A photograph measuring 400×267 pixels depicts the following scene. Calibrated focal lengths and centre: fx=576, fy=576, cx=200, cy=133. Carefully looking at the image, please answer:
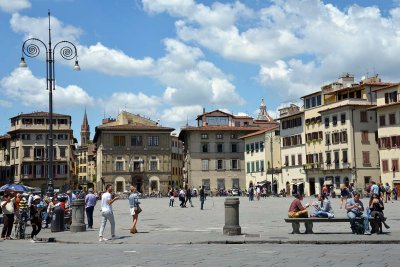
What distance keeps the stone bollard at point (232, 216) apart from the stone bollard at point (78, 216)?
5.47 meters

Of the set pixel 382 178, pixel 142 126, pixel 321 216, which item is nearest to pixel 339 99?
pixel 382 178

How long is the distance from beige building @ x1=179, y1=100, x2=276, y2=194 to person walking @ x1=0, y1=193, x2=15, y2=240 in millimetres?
71852

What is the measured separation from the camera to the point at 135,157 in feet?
300

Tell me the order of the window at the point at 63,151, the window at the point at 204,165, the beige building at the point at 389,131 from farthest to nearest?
the window at the point at 63,151, the window at the point at 204,165, the beige building at the point at 389,131

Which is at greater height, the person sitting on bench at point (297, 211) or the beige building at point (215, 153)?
the beige building at point (215, 153)

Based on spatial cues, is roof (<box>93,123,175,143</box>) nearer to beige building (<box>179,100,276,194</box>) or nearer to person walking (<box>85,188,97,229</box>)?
beige building (<box>179,100,276,194</box>)

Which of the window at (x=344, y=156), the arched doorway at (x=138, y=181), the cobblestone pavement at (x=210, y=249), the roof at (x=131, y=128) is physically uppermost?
the roof at (x=131, y=128)

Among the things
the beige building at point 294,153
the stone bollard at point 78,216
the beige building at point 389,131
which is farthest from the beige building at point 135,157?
the stone bollard at point 78,216

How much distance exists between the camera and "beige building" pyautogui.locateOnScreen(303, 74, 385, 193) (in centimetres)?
6481

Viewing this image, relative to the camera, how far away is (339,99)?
6756 cm

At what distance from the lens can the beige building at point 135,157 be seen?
90438 millimetres

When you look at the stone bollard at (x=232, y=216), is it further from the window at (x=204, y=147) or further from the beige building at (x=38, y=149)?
the beige building at (x=38, y=149)

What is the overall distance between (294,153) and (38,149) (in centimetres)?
4322

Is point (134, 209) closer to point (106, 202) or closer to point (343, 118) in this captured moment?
point (106, 202)
